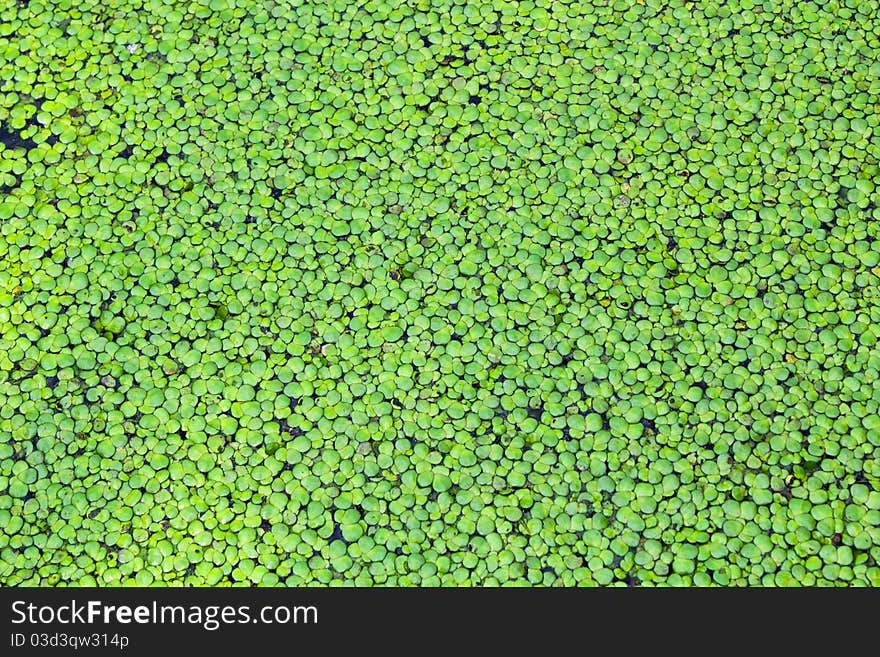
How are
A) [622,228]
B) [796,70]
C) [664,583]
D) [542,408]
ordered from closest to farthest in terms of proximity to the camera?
[664,583] → [542,408] → [622,228] → [796,70]

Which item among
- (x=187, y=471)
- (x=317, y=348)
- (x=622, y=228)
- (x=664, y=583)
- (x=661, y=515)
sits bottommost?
(x=664, y=583)

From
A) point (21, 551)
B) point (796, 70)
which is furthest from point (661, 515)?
point (21, 551)

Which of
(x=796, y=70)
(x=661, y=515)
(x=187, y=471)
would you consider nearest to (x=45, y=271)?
(x=187, y=471)

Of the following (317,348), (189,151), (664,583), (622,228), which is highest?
(189,151)

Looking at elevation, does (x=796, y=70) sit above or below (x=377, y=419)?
above

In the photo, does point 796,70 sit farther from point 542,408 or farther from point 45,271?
point 45,271

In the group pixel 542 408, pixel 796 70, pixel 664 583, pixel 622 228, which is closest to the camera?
pixel 664 583

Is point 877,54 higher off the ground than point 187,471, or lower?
higher

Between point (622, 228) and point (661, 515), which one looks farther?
point (622, 228)

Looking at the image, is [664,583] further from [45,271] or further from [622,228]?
[45,271]
